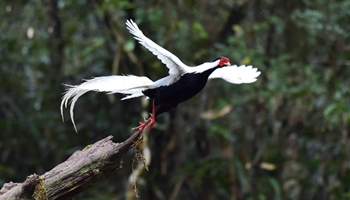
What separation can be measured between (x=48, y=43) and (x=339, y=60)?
341 cm

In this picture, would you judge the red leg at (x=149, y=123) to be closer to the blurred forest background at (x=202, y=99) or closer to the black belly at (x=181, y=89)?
the black belly at (x=181, y=89)

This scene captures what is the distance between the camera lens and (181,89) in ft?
9.41

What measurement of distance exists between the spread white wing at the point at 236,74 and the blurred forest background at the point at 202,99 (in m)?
2.51

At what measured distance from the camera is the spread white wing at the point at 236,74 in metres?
3.36

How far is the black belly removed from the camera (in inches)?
112

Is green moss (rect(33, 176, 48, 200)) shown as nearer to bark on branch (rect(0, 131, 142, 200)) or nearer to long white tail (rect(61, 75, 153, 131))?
bark on branch (rect(0, 131, 142, 200))

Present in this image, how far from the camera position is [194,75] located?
2.85 m

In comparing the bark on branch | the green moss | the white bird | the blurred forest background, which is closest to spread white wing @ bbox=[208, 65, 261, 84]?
the white bird

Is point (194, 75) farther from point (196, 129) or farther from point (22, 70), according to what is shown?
point (22, 70)

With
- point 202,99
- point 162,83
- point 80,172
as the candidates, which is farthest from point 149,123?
point 202,99

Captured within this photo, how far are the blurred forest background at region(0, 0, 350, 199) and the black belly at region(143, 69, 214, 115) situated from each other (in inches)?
114

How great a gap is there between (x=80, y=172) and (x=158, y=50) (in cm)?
75

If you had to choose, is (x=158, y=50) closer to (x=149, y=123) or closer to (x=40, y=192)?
(x=149, y=123)

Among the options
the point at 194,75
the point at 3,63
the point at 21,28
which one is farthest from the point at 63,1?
the point at 194,75
